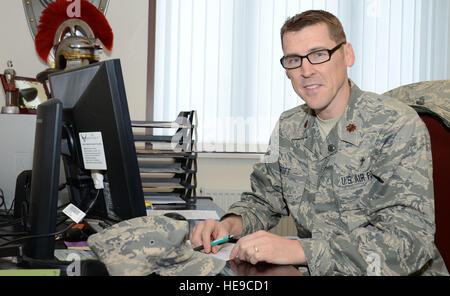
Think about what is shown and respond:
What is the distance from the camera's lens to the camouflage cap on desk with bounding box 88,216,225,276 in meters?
0.72

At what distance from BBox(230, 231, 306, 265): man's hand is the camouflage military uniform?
28mm

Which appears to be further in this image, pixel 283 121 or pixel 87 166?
pixel 283 121

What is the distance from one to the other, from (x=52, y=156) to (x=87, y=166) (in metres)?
0.14

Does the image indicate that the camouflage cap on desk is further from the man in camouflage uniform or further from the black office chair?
the black office chair

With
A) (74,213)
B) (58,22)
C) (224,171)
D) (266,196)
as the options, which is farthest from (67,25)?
(74,213)

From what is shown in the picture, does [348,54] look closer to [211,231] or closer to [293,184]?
[293,184]

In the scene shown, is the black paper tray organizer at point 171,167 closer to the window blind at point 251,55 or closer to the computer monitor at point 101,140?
the computer monitor at point 101,140

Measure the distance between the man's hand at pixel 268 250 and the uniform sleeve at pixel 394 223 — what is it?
0.09ft

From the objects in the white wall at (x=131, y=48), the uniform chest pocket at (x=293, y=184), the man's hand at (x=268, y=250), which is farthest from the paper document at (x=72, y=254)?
the white wall at (x=131, y=48)

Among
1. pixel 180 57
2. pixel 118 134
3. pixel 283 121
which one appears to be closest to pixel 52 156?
pixel 118 134

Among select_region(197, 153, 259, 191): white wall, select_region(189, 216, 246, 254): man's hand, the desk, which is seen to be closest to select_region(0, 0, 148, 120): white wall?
select_region(197, 153, 259, 191): white wall

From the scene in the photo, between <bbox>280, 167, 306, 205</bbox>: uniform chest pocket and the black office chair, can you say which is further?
<bbox>280, 167, 306, 205</bbox>: uniform chest pocket
